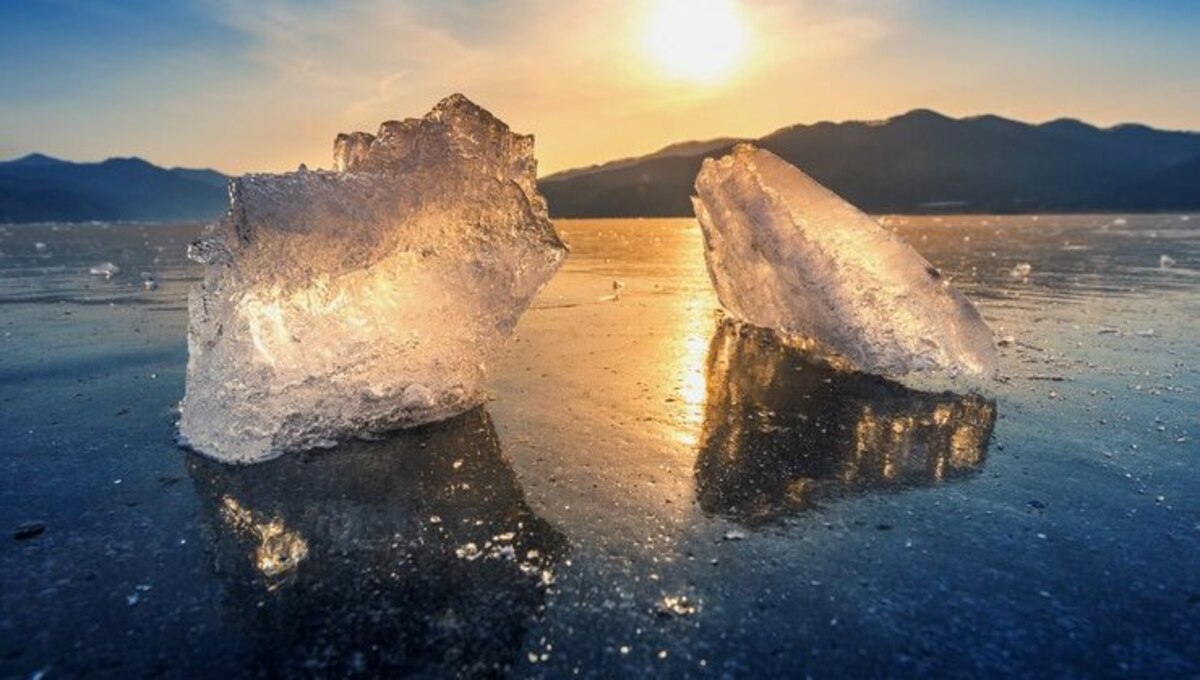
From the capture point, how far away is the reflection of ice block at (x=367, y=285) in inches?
183

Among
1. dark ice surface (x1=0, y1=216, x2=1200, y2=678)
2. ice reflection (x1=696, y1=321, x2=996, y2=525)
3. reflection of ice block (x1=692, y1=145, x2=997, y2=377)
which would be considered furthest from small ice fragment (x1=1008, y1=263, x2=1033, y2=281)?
ice reflection (x1=696, y1=321, x2=996, y2=525)

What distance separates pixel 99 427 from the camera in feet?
16.4

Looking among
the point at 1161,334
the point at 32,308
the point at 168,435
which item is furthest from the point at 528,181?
the point at 32,308

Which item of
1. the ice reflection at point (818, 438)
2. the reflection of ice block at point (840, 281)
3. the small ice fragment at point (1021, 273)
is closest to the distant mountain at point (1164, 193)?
the small ice fragment at point (1021, 273)

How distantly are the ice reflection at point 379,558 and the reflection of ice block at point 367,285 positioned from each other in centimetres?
50

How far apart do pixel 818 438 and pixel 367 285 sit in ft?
11.5

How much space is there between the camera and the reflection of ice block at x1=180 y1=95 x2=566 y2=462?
15.2 ft

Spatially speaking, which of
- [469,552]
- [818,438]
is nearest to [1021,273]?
[818,438]

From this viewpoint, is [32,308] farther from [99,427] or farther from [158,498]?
[158,498]

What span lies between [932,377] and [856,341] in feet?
2.50

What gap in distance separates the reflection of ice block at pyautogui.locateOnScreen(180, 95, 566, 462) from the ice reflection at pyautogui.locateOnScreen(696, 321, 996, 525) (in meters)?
2.12

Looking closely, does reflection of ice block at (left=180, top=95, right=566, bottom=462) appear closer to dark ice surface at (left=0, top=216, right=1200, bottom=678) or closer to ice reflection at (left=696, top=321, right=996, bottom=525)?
dark ice surface at (left=0, top=216, right=1200, bottom=678)

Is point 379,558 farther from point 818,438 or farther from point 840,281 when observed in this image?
point 840,281

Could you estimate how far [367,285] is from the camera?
5.14 m
